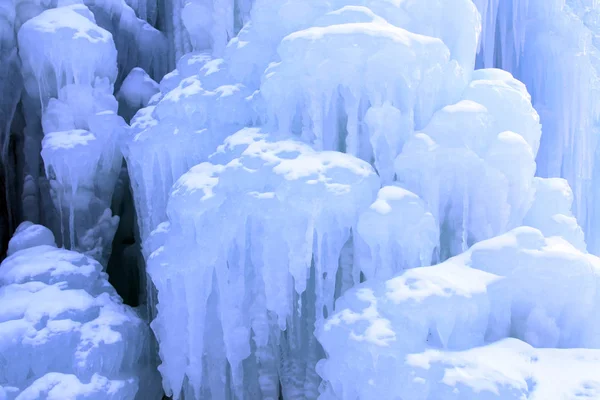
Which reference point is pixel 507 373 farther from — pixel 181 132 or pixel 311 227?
pixel 181 132

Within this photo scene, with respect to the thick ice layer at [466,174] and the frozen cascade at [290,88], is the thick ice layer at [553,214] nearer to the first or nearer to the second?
the thick ice layer at [466,174]

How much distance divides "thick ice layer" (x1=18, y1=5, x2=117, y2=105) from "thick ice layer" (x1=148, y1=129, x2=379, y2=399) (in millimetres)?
2796

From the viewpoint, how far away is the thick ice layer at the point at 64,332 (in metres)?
5.45

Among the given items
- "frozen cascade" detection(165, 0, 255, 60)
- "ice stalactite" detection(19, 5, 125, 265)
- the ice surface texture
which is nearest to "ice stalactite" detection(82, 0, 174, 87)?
"frozen cascade" detection(165, 0, 255, 60)

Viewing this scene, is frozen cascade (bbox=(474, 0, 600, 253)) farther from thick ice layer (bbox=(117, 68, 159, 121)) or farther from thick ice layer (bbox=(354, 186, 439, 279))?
thick ice layer (bbox=(117, 68, 159, 121))

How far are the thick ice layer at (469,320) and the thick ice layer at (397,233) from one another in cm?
29

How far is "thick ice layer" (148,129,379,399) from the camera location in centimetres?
512

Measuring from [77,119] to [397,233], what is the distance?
187 inches

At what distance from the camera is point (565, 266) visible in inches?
172

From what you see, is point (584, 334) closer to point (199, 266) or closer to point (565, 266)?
point (565, 266)

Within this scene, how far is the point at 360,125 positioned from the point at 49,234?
4.16 m

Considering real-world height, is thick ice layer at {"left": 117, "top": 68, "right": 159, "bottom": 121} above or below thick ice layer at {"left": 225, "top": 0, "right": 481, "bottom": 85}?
below

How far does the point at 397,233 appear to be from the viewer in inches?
192

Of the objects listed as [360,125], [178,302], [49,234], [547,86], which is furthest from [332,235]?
[547,86]
